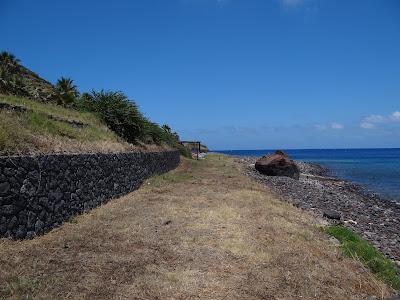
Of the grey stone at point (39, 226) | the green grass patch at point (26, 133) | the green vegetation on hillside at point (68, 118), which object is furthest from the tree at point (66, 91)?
the grey stone at point (39, 226)

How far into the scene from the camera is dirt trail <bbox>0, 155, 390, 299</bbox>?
5.82 meters

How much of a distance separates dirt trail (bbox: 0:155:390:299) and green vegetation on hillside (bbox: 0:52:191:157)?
2.26 m

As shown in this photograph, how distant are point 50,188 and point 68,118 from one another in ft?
24.2

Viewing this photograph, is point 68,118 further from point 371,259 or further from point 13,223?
point 371,259

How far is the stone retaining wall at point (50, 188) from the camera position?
7.09 metres

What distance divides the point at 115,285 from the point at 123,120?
15.1 meters

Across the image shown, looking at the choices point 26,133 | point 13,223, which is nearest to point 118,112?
point 26,133

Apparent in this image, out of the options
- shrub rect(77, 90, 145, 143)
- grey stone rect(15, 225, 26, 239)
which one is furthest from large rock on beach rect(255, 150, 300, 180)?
grey stone rect(15, 225, 26, 239)

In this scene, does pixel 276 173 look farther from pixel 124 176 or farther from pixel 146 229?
pixel 146 229

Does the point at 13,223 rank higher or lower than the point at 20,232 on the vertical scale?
higher

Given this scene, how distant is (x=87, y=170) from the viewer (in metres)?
10.6

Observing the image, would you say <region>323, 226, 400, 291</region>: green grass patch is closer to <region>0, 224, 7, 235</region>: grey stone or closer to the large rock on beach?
<region>0, 224, 7, 235</region>: grey stone

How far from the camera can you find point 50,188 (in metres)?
8.52

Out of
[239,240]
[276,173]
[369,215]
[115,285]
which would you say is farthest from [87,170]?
[276,173]
